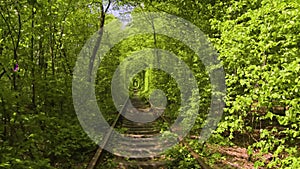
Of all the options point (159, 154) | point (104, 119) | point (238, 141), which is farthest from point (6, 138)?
point (238, 141)

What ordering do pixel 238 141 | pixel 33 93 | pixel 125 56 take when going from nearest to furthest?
pixel 33 93 → pixel 238 141 → pixel 125 56

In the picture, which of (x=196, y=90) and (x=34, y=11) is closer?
(x=34, y=11)

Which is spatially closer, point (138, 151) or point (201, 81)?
point (201, 81)

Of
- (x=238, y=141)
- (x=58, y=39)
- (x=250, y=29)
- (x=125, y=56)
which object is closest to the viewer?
(x=250, y=29)

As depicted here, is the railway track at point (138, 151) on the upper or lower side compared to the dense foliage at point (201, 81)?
lower

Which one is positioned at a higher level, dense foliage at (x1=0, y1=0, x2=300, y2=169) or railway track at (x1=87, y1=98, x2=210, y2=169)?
dense foliage at (x1=0, y1=0, x2=300, y2=169)

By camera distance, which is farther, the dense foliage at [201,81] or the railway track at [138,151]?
the railway track at [138,151]

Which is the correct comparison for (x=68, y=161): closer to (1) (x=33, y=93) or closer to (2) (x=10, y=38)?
(1) (x=33, y=93)

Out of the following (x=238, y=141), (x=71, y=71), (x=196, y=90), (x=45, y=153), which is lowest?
(x=238, y=141)

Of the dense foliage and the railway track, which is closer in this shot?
the dense foliage

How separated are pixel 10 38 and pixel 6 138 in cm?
168

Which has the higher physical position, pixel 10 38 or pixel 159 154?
pixel 10 38

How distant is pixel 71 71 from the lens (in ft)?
33.1

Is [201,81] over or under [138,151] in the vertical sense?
over
